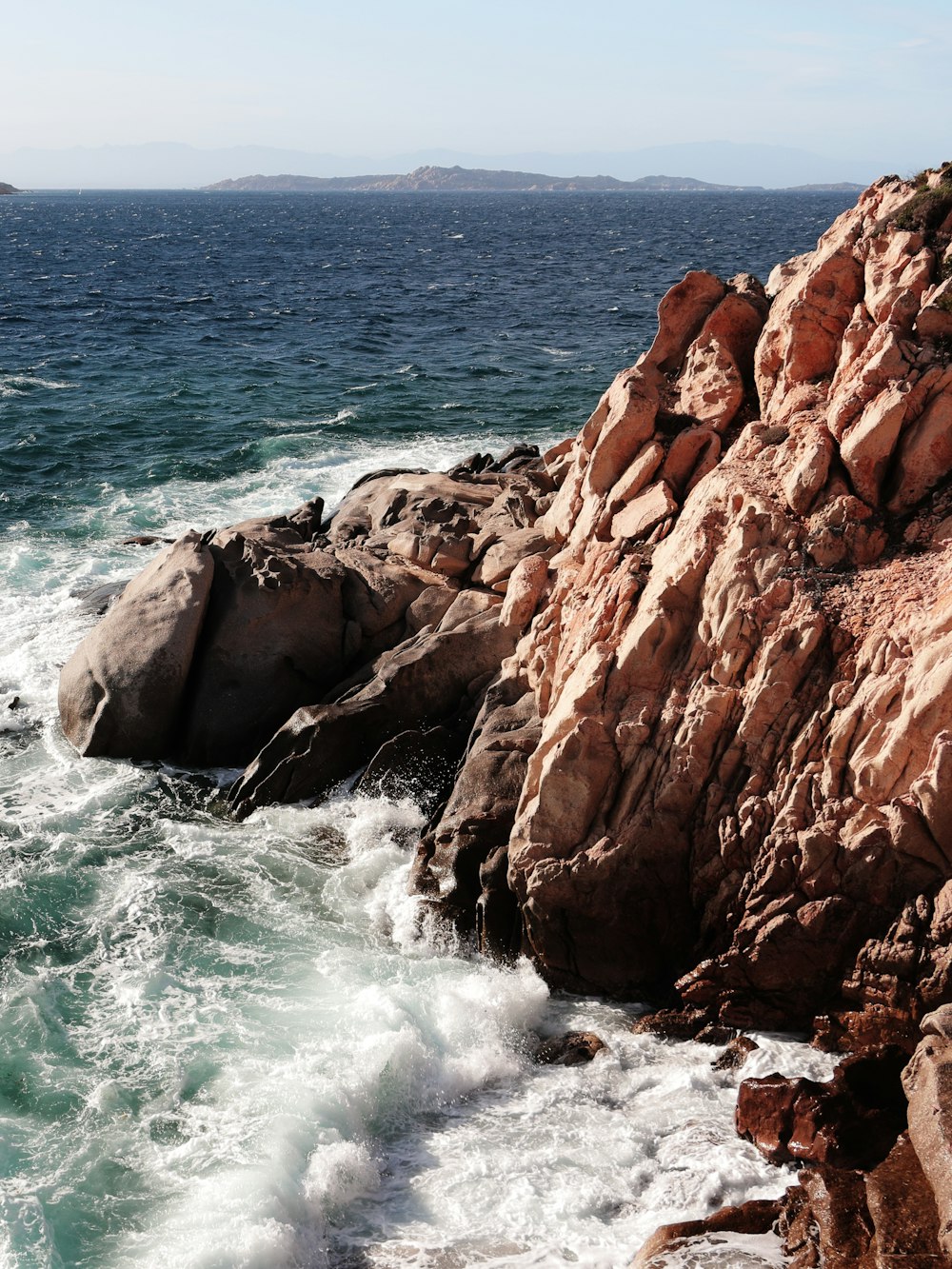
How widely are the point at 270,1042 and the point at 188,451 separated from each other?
92.6ft

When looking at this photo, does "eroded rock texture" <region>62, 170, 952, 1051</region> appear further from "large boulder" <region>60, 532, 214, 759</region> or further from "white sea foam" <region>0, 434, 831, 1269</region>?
"white sea foam" <region>0, 434, 831, 1269</region>

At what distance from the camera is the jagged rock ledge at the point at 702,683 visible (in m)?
14.2

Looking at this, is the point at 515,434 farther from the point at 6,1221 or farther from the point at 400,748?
the point at 6,1221

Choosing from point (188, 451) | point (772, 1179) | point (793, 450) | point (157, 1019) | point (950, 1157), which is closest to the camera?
point (950, 1157)

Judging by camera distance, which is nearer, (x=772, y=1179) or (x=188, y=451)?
(x=772, y=1179)

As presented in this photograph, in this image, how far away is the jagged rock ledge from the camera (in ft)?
46.6

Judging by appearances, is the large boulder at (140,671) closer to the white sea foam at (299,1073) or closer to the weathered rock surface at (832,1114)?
the white sea foam at (299,1073)

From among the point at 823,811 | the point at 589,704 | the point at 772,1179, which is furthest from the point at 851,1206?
the point at 589,704

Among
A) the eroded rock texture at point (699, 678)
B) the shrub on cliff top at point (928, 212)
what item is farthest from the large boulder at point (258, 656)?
the shrub on cliff top at point (928, 212)

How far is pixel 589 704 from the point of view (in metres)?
16.0

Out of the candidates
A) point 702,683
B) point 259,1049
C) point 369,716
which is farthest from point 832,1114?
point 369,716

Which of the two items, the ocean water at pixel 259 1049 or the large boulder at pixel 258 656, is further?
the large boulder at pixel 258 656

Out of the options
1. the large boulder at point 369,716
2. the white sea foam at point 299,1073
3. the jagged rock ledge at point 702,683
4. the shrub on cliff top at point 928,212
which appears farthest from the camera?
the large boulder at point 369,716

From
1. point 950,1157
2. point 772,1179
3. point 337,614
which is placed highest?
point 337,614
